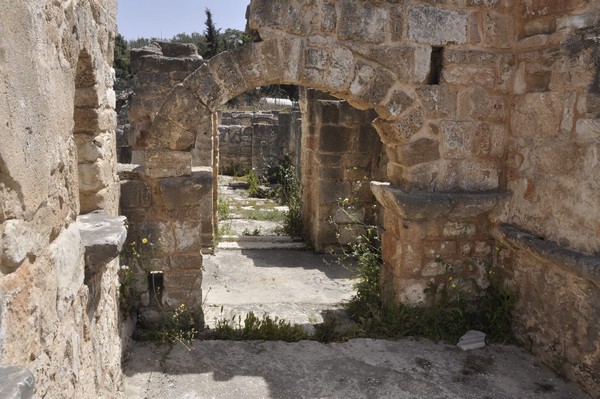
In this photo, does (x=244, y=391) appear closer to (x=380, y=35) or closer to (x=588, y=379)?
(x=588, y=379)

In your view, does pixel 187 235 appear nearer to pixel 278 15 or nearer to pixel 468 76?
pixel 278 15

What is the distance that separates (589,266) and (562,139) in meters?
0.92

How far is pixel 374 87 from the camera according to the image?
3.95 m

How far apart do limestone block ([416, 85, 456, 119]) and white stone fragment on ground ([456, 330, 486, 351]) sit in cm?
173

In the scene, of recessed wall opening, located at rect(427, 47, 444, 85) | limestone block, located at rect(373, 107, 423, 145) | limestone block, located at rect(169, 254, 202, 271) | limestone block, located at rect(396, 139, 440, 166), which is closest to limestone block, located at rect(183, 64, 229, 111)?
limestone block, located at rect(169, 254, 202, 271)

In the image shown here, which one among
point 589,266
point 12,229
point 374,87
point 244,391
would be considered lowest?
point 244,391

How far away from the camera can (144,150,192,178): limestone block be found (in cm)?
390

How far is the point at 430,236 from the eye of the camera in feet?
13.6

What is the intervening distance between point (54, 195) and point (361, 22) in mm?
2692

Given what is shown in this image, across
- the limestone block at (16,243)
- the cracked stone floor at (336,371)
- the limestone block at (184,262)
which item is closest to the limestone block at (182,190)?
the limestone block at (184,262)

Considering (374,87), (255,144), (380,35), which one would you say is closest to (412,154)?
(374,87)

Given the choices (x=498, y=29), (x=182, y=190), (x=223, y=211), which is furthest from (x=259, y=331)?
(x=223, y=211)

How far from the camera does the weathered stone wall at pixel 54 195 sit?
1406 millimetres

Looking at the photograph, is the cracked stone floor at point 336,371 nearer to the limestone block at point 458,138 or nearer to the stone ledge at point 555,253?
the stone ledge at point 555,253
